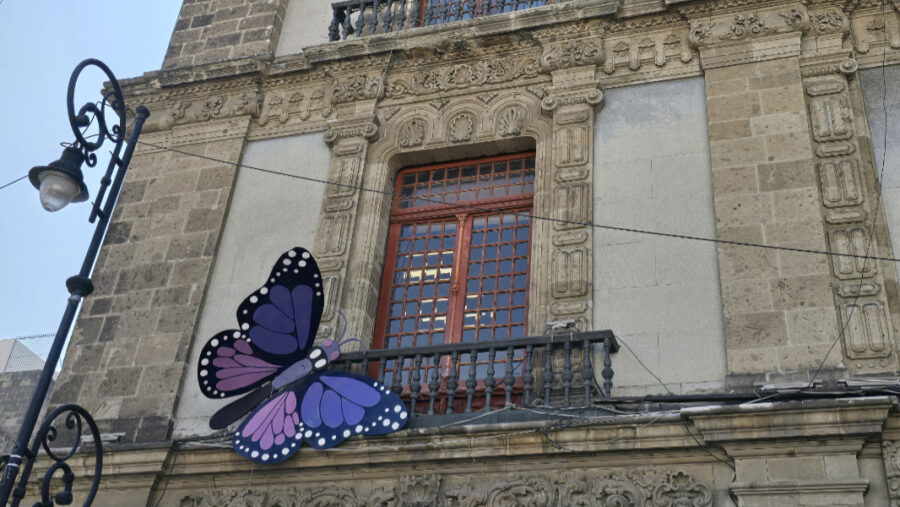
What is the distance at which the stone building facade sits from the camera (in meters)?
7.27

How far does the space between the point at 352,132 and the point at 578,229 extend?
2913mm

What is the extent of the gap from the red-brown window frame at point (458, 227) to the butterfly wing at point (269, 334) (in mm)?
887

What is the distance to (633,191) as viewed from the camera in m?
8.92

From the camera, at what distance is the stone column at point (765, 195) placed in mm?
7594

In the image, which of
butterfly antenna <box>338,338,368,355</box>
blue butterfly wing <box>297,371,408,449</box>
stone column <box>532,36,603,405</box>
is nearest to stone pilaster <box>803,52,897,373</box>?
stone column <box>532,36,603,405</box>

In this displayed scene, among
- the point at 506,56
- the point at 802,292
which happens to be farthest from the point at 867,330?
the point at 506,56

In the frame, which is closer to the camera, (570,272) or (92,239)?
(92,239)

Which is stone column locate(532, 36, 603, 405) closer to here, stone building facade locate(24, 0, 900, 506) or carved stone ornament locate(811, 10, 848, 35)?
stone building facade locate(24, 0, 900, 506)

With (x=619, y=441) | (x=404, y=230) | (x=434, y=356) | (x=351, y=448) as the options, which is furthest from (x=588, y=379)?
(x=404, y=230)

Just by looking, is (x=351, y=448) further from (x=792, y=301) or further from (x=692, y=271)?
(x=792, y=301)

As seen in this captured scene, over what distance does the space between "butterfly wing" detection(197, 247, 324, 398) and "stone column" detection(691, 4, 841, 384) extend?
3638mm

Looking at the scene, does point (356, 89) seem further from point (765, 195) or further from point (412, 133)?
point (765, 195)

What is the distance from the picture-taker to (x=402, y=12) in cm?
1109

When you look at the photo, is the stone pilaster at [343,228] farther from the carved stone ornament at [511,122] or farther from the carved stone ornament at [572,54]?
the carved stone ornament at [572,54]
